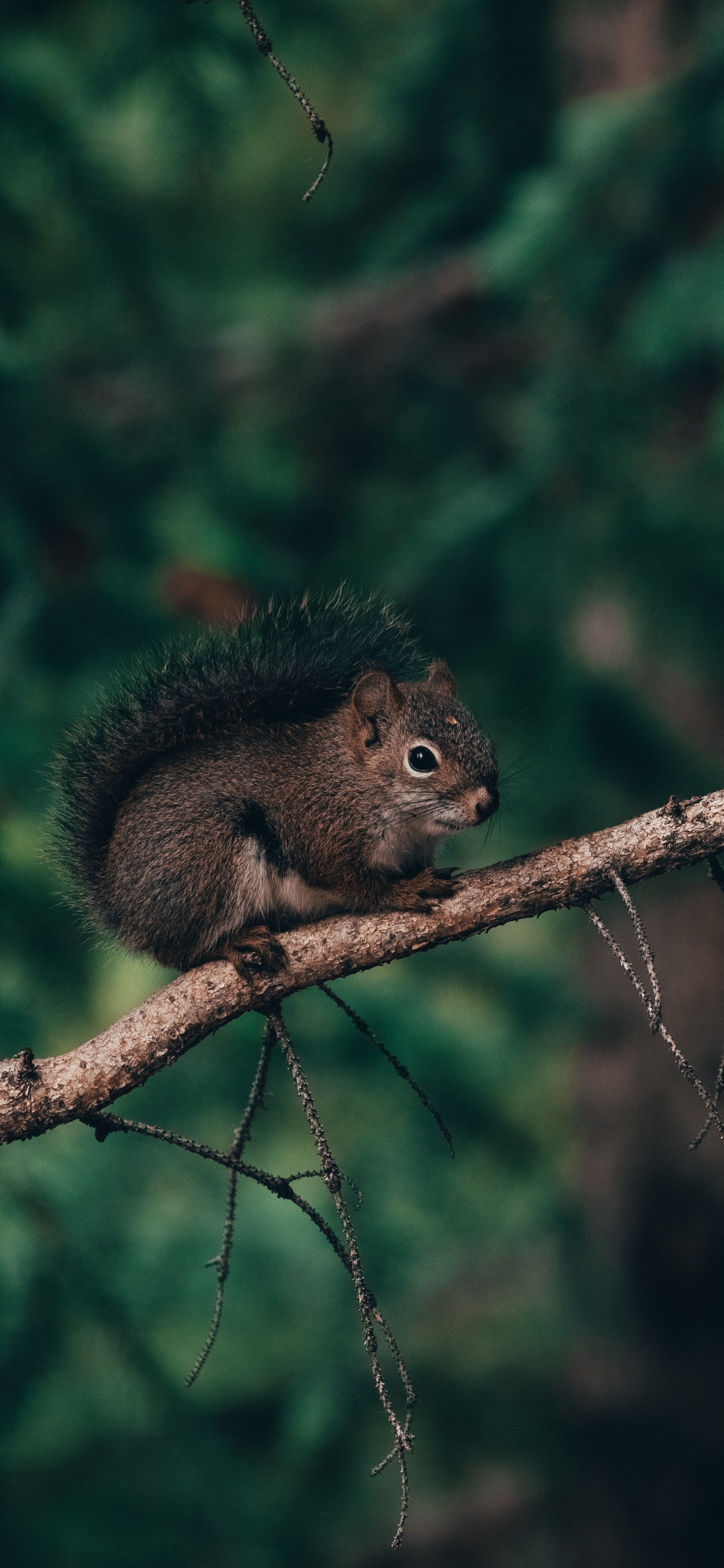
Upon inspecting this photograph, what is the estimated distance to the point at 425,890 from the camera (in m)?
1.26

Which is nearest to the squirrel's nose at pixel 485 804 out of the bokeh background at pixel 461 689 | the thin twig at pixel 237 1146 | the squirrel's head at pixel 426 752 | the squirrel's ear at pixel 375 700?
the squirrel's head at pixel 426 752

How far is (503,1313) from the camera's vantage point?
10.6 ft

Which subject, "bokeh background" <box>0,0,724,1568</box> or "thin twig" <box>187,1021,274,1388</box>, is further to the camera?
"bokeh background" <box>0,0,724,1568</box>

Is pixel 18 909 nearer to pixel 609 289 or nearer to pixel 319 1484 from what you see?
pixel 609 289

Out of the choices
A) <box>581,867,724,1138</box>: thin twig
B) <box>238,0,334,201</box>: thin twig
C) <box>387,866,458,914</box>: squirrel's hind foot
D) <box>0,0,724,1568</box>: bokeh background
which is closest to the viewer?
<box>238,0,334,201</box>: thin twig

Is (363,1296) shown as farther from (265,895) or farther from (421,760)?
(421,760)

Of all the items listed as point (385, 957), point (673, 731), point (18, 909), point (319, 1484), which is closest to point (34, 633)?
point (18, 909)

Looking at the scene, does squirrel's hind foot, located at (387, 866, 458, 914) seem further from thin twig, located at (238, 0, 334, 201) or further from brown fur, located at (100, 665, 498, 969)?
thin twig, located at (238, 0, 334, 201)

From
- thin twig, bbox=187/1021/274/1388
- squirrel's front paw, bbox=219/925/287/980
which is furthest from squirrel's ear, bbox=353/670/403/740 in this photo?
thin twig, bbox=187/1021/274/1388

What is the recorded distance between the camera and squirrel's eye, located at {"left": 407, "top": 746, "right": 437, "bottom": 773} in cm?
155

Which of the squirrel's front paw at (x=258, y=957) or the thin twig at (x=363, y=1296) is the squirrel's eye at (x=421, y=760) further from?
the thin twig at (x=363, y=1296)

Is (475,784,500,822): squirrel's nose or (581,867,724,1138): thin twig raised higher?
(475,784,500,822): squirrel's nose

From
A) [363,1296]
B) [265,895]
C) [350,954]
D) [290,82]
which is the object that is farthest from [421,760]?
[290,82]

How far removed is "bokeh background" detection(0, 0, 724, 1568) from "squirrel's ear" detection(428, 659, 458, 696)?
376 mm
